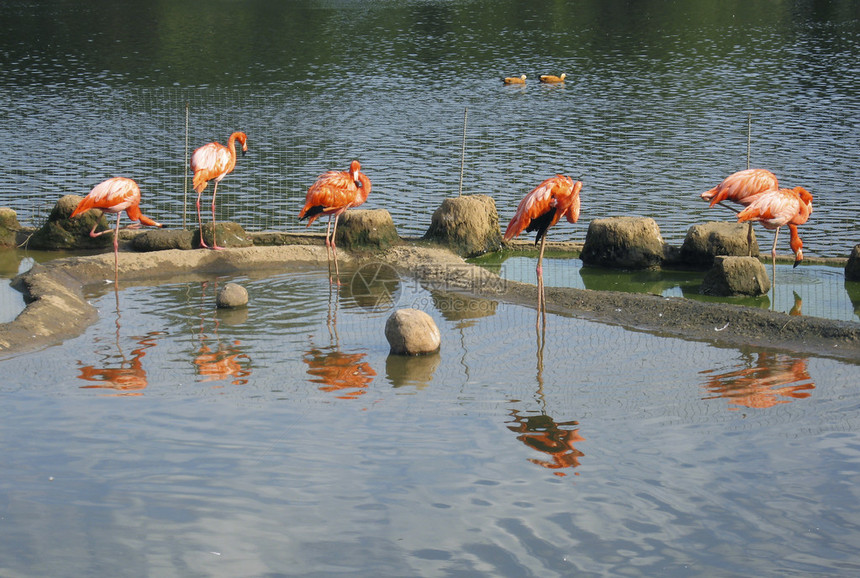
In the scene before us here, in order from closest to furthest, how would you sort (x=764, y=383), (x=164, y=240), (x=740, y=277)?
(x=764, y=383)
(x=740, y=277)
(x=164, y=240)

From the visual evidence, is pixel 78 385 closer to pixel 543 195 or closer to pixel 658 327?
pixel 543 195

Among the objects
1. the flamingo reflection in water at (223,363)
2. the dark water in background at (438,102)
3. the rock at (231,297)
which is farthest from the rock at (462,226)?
the flamingo reflection in water at (223,363)

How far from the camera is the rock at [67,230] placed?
44.7 ft

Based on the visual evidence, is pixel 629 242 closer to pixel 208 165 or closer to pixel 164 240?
pixel 208 165

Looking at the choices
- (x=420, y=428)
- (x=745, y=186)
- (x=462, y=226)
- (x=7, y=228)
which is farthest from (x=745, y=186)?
(x=7, y=228)

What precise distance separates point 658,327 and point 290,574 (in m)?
5.46

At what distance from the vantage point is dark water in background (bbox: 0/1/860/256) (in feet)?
57.0

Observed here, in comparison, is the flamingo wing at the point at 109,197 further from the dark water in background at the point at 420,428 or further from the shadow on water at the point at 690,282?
the shadow on water at the point at 690,282

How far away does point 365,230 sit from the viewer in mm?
13219

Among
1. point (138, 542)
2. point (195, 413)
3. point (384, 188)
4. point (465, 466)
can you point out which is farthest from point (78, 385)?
point (384, 188)

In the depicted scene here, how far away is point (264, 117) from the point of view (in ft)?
77.8

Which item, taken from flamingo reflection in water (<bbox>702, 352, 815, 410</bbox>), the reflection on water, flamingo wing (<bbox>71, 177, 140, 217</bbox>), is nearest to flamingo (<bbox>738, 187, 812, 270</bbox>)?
flamingo reflection in water (<bbox>702, 352, 815, 410</bbox>)

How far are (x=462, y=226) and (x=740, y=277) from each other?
152 inches

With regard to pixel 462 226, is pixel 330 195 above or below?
above
